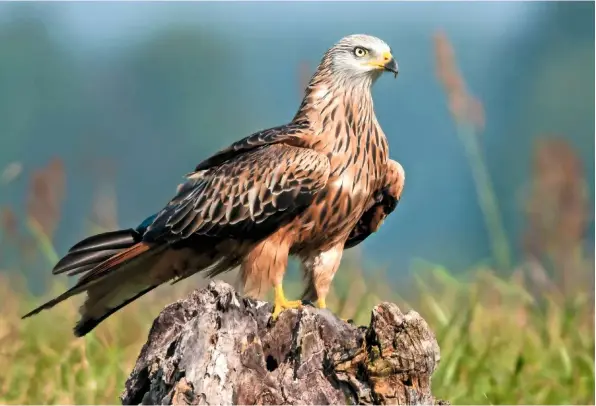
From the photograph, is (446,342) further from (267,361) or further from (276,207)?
(267,361)

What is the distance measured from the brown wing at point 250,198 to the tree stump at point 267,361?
165 centimetres

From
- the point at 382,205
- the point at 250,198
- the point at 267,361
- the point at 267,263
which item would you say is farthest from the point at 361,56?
the point at 267,361

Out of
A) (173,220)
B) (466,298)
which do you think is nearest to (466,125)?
(466,298)

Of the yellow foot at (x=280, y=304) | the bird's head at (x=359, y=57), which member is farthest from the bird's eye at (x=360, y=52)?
the yellow foot at (x=280, y=304)

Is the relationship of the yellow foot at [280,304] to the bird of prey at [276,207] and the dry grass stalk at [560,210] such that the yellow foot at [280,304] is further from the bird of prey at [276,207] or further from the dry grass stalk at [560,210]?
the dry grass stalk at [560,210]

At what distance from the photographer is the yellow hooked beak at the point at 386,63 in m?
7.55

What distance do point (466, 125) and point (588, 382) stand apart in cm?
232

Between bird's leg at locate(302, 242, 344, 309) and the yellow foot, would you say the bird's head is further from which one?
the yellow foot

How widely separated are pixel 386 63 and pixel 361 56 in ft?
0.69

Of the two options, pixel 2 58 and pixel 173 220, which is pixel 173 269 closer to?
pixel 173 220

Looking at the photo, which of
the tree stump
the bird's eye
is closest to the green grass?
the bird's eye

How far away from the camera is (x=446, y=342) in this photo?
8.01 meters

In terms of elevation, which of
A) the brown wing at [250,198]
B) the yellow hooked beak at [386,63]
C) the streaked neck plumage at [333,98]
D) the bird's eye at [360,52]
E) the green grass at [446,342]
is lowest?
the green grass at [446,342]

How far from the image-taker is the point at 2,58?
48.9 meters
